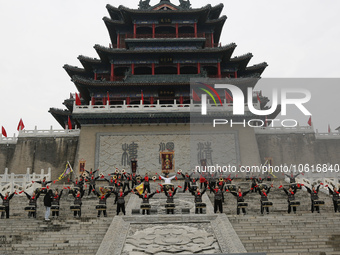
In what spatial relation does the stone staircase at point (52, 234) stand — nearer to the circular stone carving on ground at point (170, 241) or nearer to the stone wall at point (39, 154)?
the circular stone carving on ground at point (170, 241)

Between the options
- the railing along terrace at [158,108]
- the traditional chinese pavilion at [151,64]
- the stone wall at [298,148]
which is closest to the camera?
the railing along terrace at [158,108]

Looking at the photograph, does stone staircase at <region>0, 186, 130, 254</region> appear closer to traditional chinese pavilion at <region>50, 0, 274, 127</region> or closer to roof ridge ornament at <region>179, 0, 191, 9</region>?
traditional chinese pavilion at <region>50, 0, 274, 127</region>

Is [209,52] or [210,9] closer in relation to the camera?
[209,52]

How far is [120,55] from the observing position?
31.8m

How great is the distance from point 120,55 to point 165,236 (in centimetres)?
2305

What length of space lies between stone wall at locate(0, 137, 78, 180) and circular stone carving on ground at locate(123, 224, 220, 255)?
56.8 feet

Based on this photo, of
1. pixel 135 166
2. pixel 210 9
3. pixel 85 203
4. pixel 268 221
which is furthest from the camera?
pixel 210 9

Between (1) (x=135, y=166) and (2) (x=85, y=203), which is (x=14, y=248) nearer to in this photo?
(2) (x=85, y=203)

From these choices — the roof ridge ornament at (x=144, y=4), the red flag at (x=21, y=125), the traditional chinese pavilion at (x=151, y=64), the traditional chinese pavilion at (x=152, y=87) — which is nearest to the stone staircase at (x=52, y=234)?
the traditional chinese pavilion at (x=152, y=87)

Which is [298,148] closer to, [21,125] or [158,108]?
[158,108]

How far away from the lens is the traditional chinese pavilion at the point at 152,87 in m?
26.4

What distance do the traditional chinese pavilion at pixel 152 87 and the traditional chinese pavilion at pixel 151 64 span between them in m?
0.08

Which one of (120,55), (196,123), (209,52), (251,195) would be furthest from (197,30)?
(251,195)

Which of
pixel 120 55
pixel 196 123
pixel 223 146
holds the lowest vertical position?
pixel 223 146
